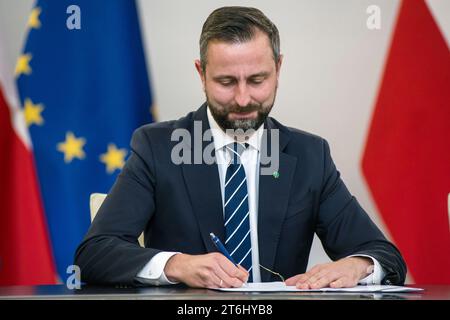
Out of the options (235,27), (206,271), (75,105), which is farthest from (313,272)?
(75,105)

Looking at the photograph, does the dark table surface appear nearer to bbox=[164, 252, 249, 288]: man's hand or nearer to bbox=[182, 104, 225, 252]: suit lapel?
bbox=[164, 252, 249, 288]: man's hand

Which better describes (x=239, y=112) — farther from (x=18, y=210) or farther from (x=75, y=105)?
(x=18, y=210)

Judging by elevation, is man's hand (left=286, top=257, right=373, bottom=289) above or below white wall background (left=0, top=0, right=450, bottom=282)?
below

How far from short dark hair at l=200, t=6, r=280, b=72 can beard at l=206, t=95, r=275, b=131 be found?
0.18 meters

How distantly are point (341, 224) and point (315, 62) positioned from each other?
1.26 meters

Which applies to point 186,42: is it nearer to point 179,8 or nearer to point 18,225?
point 179,8

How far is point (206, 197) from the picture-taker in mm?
2680

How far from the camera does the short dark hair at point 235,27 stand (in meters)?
2.68

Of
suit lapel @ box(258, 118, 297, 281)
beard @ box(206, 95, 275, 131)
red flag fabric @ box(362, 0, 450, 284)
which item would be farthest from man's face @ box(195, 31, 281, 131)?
red flag fabric @ box(362, 0, 450, 284)

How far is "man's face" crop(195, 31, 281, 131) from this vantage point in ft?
8.66

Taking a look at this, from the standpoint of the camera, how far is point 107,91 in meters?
3.75

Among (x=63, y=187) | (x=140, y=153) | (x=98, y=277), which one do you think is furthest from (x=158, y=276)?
(x=63, y=187)

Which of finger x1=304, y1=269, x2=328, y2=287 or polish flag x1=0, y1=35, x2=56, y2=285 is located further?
polish flag x1=0, y1=35, x2=56, y2=285

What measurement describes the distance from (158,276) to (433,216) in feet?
6.18
